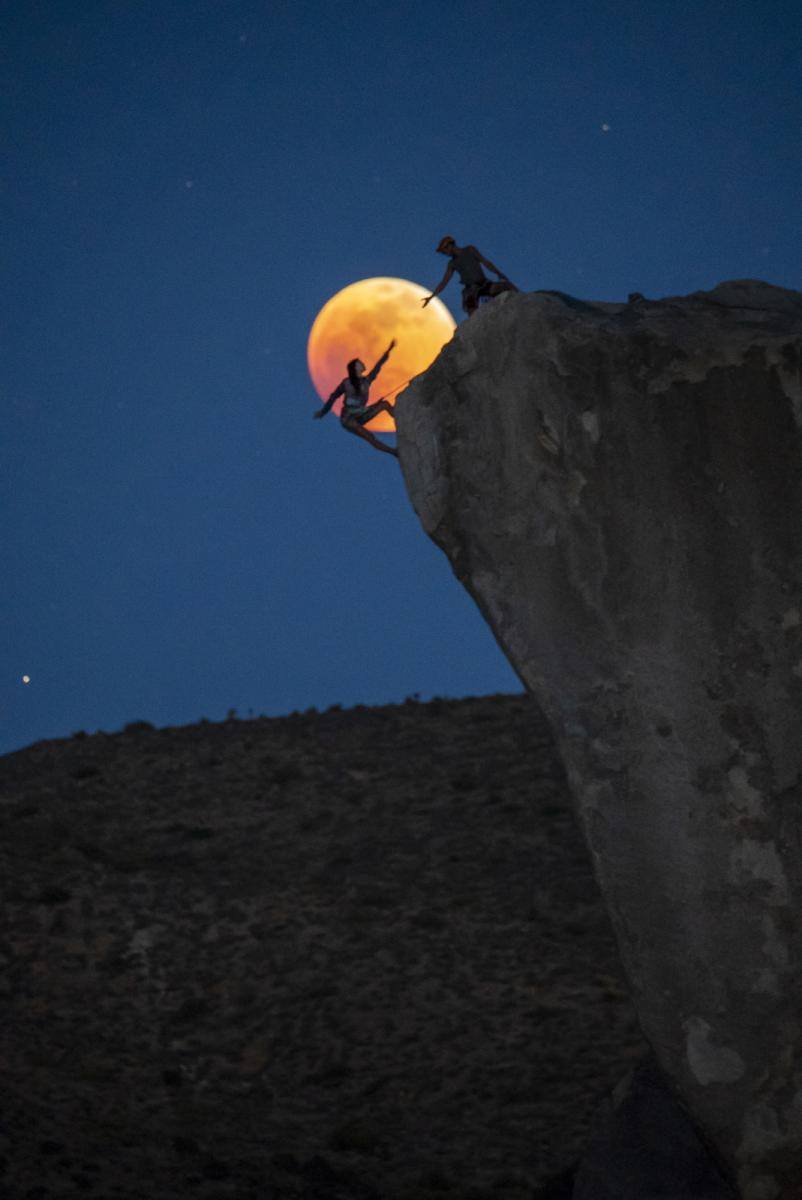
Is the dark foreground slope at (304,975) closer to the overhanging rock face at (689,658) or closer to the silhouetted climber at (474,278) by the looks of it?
the overhanging rock face at (689,658)

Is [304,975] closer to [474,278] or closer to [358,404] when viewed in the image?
[358,404]

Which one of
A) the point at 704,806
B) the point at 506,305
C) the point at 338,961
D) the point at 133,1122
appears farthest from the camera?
the point at 338,961

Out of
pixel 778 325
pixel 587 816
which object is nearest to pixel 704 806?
pixel 587 816

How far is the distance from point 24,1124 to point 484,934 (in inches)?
242

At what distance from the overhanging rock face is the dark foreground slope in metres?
3.32

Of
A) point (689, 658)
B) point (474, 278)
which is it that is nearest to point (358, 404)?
point (474, 278)

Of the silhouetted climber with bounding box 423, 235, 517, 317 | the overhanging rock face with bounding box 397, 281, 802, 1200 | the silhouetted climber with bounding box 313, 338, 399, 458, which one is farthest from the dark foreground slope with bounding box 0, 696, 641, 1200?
the silhouetted climber with bounding box 423, 235, 517, 317

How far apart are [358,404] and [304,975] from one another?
639 cm

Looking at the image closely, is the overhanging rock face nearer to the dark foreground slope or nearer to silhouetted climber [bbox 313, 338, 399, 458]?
the dark foreground slope

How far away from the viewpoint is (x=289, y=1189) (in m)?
8.64

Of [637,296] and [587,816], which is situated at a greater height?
[637,296]

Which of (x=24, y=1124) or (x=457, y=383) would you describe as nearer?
(x=457, y=383)

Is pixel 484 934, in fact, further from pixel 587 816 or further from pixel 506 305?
pixel 506 305

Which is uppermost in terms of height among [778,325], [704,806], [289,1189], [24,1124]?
[778,325]
